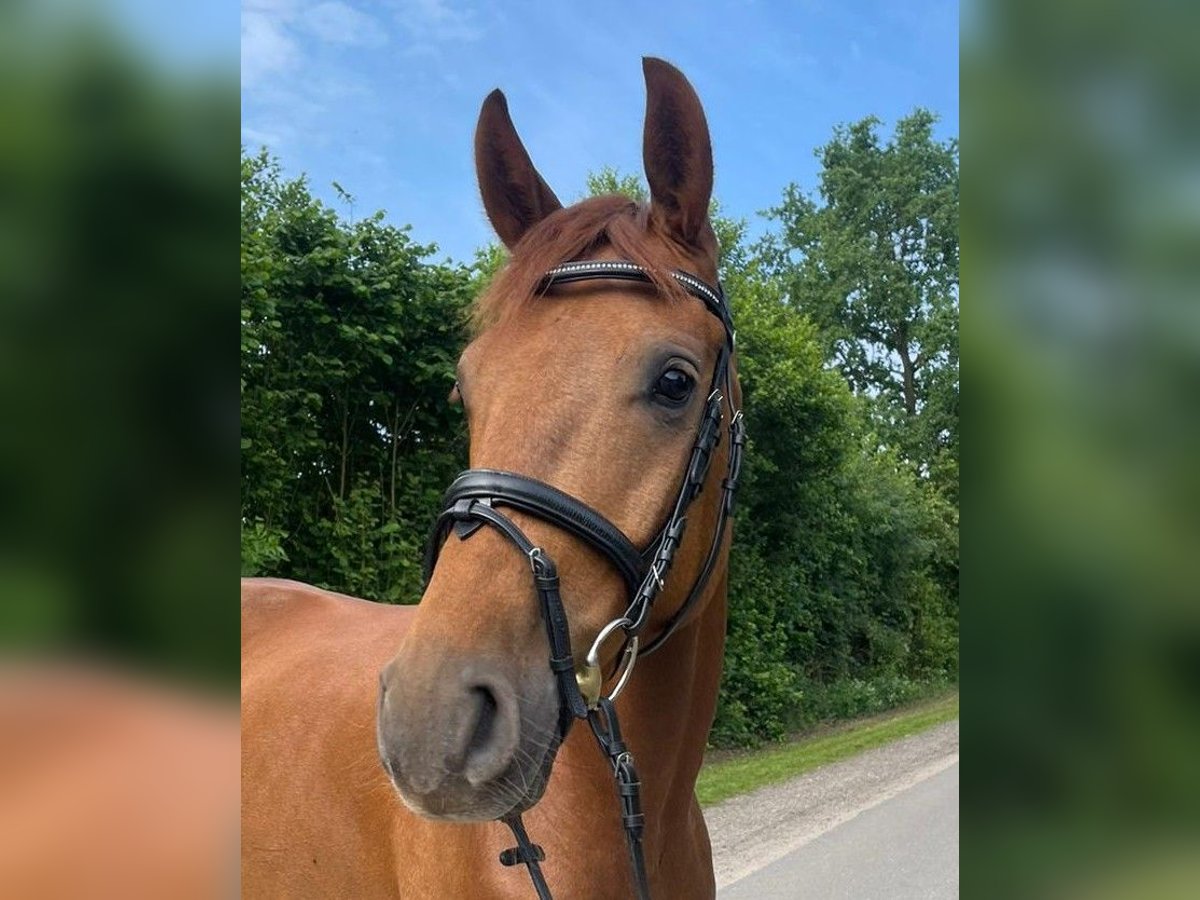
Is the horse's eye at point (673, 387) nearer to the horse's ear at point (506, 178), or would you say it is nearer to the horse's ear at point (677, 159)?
the horse's ear at point (677, 159)

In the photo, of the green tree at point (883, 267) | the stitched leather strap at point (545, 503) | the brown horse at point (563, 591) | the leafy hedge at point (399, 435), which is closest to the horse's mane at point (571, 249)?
the brown horse at point (563, 591)

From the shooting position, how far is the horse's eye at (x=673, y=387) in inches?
64.3

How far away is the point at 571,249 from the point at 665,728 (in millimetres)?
1017

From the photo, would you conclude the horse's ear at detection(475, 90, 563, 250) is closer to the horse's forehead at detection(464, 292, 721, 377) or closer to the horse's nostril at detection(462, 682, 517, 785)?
the horse's forehead at detection(464, 292, 721, 377)

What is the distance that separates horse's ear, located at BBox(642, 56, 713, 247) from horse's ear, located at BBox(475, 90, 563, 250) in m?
0.28

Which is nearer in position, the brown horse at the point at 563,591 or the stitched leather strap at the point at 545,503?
the brown horse at the point at 563,591

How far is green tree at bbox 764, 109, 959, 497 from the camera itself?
57.1ft

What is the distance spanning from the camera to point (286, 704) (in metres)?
2.75
